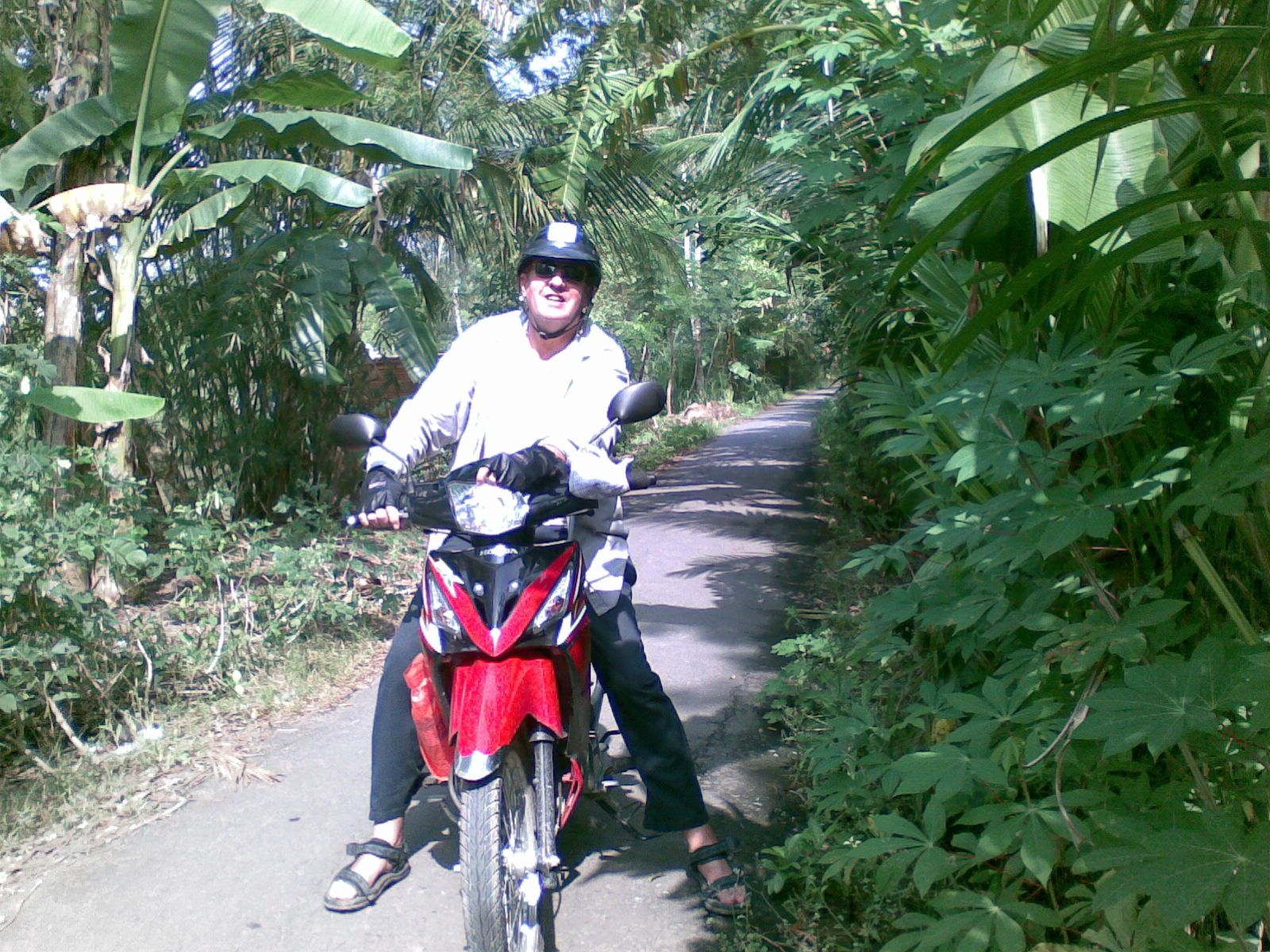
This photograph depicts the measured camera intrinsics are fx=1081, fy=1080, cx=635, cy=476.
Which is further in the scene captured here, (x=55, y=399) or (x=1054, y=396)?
(x=55, y=399)

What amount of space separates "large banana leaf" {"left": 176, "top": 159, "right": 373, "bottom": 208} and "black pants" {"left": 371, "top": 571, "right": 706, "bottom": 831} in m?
3.84

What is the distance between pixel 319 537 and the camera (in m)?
6.92

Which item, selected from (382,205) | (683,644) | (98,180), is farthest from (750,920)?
(382,205)

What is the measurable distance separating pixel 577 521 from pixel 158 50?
4.30 meters

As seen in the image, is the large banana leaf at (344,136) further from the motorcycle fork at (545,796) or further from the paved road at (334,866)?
the motorcycle fork at (545,796)

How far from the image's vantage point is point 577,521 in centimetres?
325

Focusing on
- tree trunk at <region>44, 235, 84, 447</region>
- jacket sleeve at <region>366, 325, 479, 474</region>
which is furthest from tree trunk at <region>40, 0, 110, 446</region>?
jacket sleeve at <region>366, 325, 479, 474</region>

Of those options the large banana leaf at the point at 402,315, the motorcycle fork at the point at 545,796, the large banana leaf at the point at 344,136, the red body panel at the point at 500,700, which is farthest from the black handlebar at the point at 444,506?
the large banana leaf at the point at 402,315

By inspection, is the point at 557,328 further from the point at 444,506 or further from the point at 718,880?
the point at 718,880

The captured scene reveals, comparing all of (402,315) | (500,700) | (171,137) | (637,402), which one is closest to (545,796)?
(500,700)

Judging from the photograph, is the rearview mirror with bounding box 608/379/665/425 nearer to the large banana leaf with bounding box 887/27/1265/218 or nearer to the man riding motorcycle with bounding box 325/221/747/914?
the man riding motorcycle with bounding box 325/221/747/914

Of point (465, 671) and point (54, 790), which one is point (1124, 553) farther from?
point (54, 790)

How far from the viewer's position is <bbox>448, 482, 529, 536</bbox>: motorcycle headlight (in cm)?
273

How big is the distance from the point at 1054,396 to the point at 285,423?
28.0 ft
